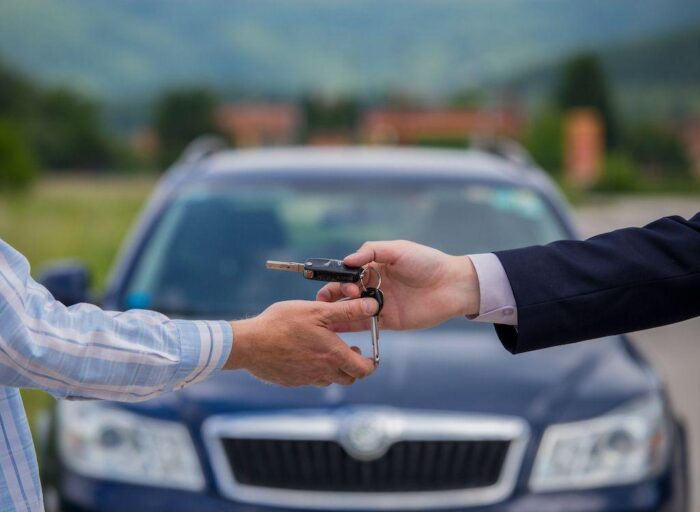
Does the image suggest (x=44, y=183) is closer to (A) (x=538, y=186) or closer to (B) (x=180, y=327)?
(A) (x=538, y=186)

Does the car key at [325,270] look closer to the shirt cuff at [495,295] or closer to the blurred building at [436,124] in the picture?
the shirt cuff at [495,295]

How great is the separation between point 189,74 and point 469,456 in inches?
6145

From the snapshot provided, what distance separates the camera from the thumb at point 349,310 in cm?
222

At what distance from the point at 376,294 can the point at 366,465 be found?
3.64 feet

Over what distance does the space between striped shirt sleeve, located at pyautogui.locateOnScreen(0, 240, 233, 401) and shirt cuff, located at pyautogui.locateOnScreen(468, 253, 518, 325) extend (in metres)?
0.63

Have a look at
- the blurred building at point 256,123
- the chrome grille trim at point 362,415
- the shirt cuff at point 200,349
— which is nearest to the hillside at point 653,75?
the blurred building at point 256,123

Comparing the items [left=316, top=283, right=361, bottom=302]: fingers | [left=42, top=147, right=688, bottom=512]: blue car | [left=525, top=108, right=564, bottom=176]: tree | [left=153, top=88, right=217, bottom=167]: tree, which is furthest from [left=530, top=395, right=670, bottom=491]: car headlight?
[left=153, top=88, right=217, bottom=167]: tree

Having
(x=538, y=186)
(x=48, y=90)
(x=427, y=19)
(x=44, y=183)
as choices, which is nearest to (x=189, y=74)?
(x=427, y=19)

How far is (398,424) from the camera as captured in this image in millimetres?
3336

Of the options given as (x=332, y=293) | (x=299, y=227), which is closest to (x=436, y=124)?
(x=299, y=227)

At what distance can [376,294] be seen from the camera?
233 centimetres

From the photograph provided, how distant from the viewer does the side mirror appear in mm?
4016

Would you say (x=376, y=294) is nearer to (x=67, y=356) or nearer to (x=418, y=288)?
(x=418, y=288)

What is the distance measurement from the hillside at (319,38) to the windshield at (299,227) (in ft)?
355
